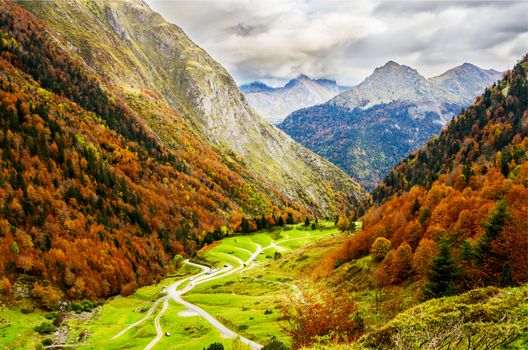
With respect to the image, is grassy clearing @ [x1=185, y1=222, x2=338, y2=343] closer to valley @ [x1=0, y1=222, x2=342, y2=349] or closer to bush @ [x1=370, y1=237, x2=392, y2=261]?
valley @ [x1=0, y1=222, x2=342, y2=349]

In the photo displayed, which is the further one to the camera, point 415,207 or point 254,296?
point 415,207

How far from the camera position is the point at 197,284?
13275cm

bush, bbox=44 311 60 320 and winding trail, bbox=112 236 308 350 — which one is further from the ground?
bush, bbox=44 311 60 320

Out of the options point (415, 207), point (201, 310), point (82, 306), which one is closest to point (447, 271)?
point (415, 207)

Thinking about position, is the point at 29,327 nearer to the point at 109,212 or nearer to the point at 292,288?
the point at 292,288

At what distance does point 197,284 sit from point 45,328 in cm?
5016

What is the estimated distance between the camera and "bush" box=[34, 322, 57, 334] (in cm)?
9549

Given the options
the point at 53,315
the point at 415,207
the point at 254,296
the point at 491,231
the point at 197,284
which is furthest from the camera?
the point at 197,284

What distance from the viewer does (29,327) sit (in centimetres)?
9694

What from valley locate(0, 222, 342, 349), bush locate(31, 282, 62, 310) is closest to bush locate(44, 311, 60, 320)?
valley locate(0, 222, 342, 349)

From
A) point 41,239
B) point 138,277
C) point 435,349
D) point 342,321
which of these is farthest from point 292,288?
point 41,239

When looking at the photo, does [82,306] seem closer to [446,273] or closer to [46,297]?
[46,297]

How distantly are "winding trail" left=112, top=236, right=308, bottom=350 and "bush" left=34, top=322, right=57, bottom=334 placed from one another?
21520mm

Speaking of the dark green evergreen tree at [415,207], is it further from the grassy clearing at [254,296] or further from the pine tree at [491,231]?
the pine tree at [491,231]
